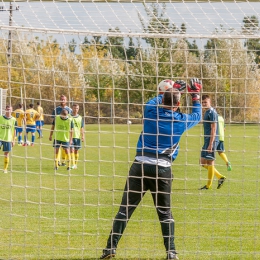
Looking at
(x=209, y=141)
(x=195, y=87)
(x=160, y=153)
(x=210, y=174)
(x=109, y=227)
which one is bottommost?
(x=109, y=227)

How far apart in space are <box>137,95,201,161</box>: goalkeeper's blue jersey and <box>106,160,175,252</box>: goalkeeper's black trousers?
0.57 ft

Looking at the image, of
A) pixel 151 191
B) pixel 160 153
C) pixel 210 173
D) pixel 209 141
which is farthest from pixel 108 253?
pixel 210 173

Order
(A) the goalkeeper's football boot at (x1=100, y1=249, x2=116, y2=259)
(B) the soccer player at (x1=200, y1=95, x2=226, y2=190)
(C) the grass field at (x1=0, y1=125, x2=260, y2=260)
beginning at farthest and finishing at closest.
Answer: (B) the soccer player at (x1=200, y1=95, x2=226, y2=190), (C) the grass field at (x1=0, y1=125, x2=260, y2=260), (A) the goalkeeper's football boot at (x1=100, y1=249, x2=116, y2=259)

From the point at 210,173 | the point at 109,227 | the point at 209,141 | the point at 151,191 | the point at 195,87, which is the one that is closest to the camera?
the point at 195,87

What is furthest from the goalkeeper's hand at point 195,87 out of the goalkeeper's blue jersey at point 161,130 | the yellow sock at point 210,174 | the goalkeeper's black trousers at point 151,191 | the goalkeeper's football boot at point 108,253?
the yellow sock at point 210,174

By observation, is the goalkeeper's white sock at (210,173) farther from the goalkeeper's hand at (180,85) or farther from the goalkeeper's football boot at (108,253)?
the goalkeeper's hand at (180,85)

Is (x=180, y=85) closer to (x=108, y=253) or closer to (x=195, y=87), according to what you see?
(x=195, y=87)

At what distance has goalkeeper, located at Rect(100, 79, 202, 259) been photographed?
23.2 ft

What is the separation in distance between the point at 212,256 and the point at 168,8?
292cm

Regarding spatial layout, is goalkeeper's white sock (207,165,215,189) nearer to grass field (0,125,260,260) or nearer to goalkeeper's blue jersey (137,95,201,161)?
grass field (0,125,260,260)

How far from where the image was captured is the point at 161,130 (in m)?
7.11

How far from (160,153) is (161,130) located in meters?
0.25

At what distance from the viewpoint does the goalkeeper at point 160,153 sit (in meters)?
7.09

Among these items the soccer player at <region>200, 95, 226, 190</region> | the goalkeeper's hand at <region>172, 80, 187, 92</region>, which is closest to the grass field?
the soccer player at <region>200, 95, 226, 190</region>
